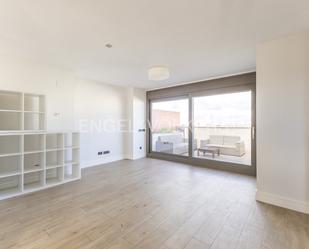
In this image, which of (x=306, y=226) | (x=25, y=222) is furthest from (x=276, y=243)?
(x=25, y=222)

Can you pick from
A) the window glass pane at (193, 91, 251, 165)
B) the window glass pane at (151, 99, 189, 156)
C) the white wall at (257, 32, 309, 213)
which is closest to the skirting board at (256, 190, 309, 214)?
the white wall at (257, 32, 309, 213)

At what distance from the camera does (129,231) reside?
189cm

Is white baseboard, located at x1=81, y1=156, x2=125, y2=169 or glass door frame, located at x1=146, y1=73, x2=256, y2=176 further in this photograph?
white baseboard, located at x1=81, y1=156, x2=125, y2=169

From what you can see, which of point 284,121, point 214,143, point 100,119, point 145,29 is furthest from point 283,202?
point 100,119

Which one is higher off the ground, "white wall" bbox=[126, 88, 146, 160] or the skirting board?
"white wall" bbox=[126, 88, 146, 160]

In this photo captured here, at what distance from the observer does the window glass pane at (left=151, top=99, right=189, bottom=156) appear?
17.1 feet

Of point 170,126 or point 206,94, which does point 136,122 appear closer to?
point 170,126

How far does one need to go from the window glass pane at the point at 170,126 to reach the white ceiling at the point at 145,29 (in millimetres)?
2078

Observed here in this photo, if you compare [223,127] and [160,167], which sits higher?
[223,127]

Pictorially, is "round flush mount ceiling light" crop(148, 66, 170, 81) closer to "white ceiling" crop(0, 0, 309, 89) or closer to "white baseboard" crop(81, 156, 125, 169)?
"white ceiling" crop(0, 0, 309, 89)

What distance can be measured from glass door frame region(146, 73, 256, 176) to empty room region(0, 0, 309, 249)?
39mm

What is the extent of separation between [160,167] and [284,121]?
3110mm

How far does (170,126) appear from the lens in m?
5.65

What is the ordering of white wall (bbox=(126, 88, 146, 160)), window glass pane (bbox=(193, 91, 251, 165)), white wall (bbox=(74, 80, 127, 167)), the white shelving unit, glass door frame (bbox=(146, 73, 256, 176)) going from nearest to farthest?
the white shelving unit, glass door frame (bbox=(146, 73, 256, 176)), window glass pane (bbox=(193, 91, 251, 165)), white wall (bbox=(74, 80, 127, 167)), white wall (bbox=(126, 88, 146, 160))
